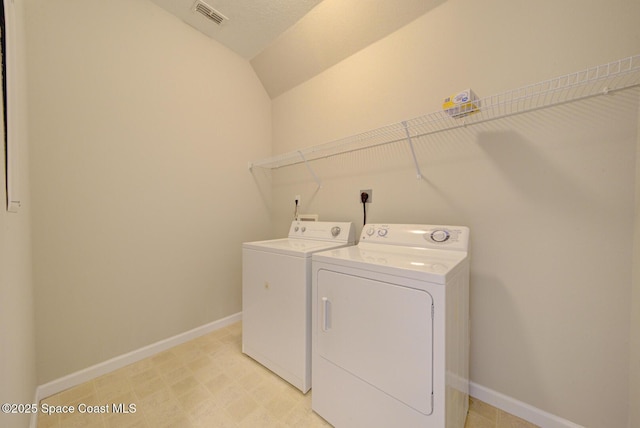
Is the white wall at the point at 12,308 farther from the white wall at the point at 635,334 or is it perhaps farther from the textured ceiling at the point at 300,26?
the white wall at the point at 635,334

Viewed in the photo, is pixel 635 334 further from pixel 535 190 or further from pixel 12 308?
pixel 12 308

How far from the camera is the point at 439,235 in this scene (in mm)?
1339

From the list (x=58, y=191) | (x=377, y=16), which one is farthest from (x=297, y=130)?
(x=58, y=191)

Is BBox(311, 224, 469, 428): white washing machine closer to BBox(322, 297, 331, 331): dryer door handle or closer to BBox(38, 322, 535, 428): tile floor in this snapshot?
BBox(322, 297, 331, 331): dryer door handle

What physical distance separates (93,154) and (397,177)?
2134 millimetres

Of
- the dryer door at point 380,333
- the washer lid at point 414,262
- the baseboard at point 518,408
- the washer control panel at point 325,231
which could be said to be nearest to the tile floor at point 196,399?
the baseboard at point 518,408

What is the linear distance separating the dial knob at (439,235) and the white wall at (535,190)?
19 cm

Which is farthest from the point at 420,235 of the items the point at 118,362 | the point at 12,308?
the point at 118,362

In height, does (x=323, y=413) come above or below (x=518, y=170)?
below

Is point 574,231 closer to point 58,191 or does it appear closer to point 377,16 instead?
point 377,16

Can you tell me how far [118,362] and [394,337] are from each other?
1961 millimetres

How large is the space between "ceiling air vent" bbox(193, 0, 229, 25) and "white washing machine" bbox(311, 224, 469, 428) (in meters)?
2.21

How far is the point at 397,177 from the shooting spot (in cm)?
171

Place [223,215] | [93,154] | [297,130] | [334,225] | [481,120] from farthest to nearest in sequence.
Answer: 1. [297,130]
2. [223,215]
3. [334,225]
4. [93,154]
5. [481,120]
